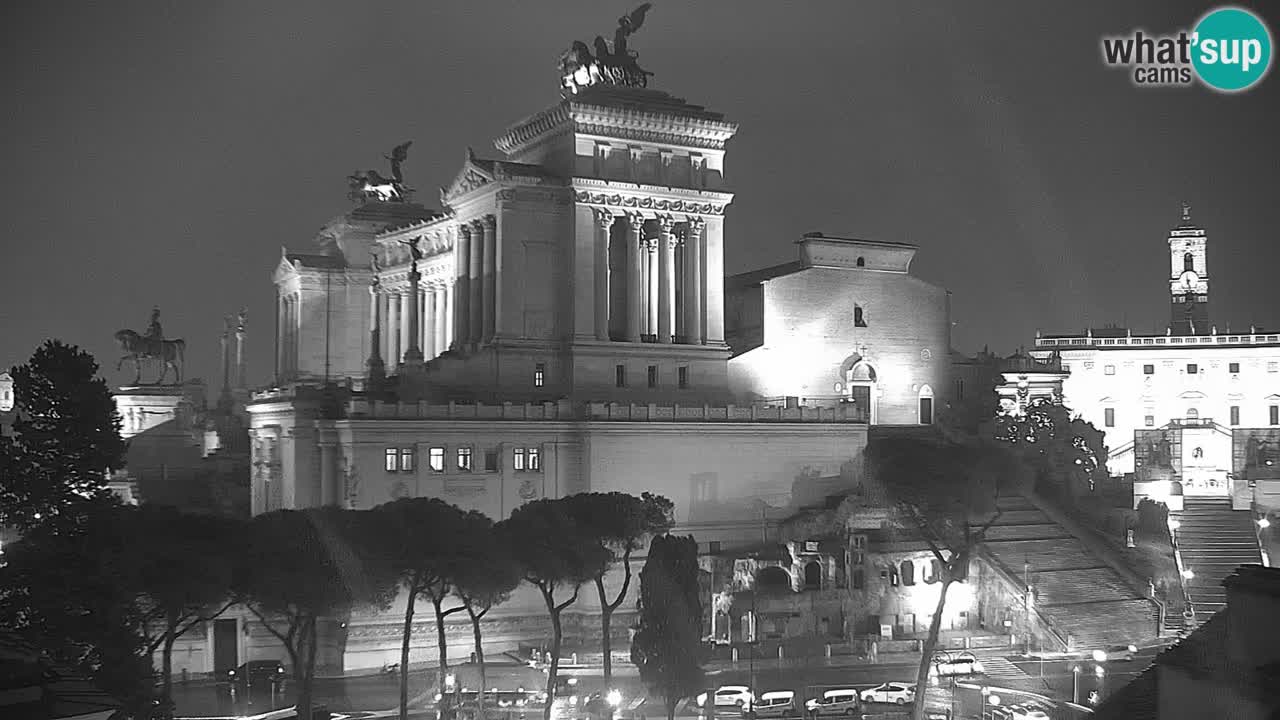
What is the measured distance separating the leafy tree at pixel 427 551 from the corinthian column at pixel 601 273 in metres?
25.3

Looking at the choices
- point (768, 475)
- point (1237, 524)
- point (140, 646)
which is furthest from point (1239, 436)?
point (140, 646)

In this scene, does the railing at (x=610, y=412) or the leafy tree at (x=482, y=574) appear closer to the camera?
the leafy tree at (x=482, y=574)

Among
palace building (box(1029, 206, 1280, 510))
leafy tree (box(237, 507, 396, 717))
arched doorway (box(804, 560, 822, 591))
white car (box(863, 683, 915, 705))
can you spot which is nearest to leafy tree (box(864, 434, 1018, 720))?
arched doorway (box(804, 560, 822, 591))

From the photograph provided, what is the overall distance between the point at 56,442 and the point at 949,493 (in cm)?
4014

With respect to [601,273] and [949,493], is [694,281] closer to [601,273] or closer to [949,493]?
[601,273]

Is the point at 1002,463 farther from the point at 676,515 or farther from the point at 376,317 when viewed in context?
the point at 376,317

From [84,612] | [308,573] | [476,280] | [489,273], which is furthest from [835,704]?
[476,280]

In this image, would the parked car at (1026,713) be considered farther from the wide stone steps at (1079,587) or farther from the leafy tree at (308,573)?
the leafy tree at (308,573)

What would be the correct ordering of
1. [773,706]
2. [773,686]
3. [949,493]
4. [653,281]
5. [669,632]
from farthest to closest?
[653,281] → [949,493] → [773,686] → [773,706] → [669,632]

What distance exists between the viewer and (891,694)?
5572cm

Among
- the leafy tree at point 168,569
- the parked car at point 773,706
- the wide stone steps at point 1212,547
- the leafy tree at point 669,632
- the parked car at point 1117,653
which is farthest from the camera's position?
the wide stone steps at point 1212,547

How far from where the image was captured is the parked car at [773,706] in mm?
54125

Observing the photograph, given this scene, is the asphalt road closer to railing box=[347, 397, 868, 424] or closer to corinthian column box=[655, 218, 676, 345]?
railing box=[347, 397, 868, 424]

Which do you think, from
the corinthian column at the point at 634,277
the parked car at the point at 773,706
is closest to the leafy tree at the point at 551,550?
the parked car at the point at 773,706
